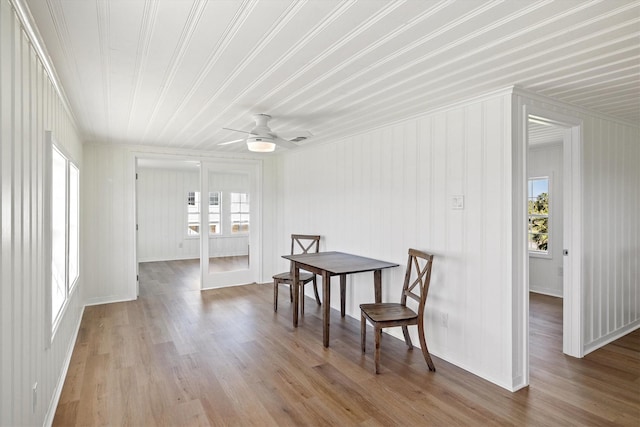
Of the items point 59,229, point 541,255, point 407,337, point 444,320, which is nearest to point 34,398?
point 59,229

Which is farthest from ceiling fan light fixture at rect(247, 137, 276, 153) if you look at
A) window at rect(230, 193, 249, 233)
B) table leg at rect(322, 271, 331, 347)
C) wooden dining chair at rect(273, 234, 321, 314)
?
window at rect(230, 193, 249, 233)

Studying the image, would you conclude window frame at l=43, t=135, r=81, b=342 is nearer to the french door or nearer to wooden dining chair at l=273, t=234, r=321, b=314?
wooden dining chair at l=273, t=234, r=321, b=314

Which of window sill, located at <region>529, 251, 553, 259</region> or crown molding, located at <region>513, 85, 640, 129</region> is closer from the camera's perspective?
crown molding, located at <region>513, 85, 640, 129</region>

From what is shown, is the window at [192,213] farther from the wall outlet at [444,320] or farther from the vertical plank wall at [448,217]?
the wall outlet at [444,320]

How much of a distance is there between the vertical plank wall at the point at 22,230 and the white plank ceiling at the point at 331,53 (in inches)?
12.5

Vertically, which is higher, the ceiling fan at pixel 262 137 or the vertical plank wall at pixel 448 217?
the ceiling fan at pixel 262 137

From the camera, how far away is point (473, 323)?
9.72ft

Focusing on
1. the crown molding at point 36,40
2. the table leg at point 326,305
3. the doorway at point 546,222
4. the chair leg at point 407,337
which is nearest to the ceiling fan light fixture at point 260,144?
the table leg at point 326,305

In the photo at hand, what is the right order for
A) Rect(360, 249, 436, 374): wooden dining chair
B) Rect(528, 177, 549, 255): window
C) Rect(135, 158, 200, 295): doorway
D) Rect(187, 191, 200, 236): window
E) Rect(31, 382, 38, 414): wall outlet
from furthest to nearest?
Rect(187, 191, 200, 236): window, Rect(135, 158, 200, 295): doorway, Rect(528, 177, 549, 255): window, Rect(360, 249, 436, 374): wooden dining chair, Rect(31, 382, 38, 414): wall outlet

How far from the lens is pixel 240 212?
20.4ft

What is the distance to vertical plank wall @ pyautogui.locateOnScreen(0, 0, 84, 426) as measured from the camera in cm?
140

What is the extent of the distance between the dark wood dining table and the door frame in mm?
1261

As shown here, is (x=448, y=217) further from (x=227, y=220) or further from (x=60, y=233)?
(x=227, y=220)

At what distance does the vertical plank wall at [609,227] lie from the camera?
3.37m
